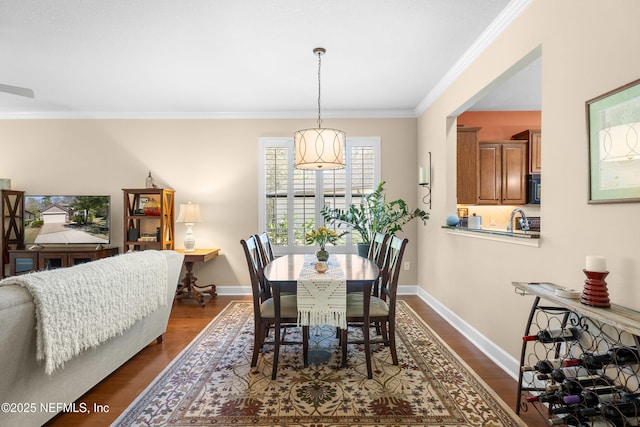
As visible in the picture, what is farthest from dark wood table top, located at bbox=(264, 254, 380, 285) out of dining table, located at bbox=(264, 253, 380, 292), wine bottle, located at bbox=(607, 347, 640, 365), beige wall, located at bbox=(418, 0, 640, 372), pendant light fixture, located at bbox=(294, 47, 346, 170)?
wine bottle, located at bbox=(607, 347, 640, 365)

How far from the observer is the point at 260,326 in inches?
97.7

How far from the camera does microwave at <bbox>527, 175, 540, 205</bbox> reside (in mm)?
4539

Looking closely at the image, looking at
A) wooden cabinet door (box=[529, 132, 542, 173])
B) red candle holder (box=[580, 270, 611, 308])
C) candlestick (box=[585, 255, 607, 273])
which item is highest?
wooden cabinet door (box=[529, 132, 542, 173])

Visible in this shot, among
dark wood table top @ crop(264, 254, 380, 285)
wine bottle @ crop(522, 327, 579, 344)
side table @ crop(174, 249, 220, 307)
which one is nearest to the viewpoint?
wine bottle @ crop(522, 327, 579, 344)

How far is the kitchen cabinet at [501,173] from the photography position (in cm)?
452

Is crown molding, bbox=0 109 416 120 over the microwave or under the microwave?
over

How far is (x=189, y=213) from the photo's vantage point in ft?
14.9

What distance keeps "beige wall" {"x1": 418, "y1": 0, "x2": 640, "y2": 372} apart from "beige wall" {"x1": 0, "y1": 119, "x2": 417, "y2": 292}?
176 cm

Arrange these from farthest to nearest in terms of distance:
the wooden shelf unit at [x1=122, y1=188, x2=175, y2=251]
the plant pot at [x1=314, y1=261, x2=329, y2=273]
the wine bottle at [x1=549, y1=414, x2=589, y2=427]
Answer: the wooden shelf unit at [x1=122, y1=188, x2=175, y2=251] < the plant pot at [x1=314, y1=261, x2=329, y2=273] < the wine bottle at [x1=549, y1=414, x2=589, y2=427]

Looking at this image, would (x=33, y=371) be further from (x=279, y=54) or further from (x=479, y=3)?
(x=479, y=3)

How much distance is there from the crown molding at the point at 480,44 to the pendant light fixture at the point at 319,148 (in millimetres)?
1366

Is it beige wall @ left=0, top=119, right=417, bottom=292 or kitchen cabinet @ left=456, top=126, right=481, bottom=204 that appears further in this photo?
beige wall @ left=0, top=119, right=417, bottom=292

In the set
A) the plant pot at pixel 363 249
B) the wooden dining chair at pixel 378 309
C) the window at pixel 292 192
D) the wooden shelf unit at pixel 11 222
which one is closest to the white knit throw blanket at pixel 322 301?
the wooden dining chair at pixel 378 309

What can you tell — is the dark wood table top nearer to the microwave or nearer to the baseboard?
the baseboard
